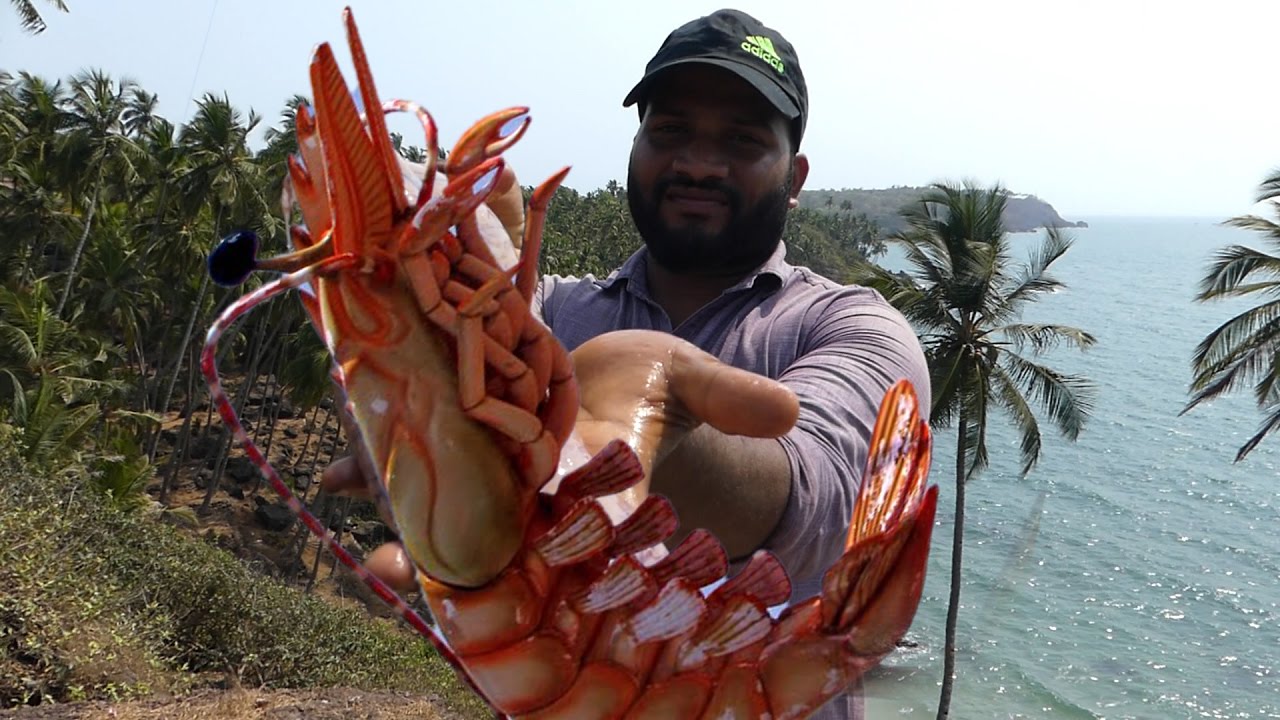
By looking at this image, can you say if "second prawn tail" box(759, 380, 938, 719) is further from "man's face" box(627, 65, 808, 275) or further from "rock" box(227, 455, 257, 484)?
"rock" box(227, 455, 257, 484)

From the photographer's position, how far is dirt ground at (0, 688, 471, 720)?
36.0 ft

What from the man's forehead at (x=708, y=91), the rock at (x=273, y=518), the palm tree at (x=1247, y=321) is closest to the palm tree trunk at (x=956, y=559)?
the palm tree at (x=1247, y=321)

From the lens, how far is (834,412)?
64.5 inches

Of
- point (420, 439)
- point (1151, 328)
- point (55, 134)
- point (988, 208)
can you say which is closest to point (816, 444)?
point (420, 439)

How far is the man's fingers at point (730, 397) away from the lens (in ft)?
3.77

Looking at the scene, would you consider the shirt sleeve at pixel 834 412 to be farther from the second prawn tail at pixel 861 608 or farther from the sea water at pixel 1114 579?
the sea water at pixel 1114 579

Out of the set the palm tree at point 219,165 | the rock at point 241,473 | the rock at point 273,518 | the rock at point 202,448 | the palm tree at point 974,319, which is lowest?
the rock at point 273,518

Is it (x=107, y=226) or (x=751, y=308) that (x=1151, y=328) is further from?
(x=751, y=308)

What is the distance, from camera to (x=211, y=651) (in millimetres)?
15547

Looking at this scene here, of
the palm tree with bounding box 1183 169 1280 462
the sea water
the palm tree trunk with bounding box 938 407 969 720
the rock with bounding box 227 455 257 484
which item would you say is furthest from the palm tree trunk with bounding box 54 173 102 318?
the palm tree with bounding box 1183 169 1280 462

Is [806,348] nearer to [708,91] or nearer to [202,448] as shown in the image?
[708,91]

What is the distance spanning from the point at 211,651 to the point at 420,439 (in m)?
16.4

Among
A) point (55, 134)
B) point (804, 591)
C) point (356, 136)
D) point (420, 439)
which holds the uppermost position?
point (55, 134)

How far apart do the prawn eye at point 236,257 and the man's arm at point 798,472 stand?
0.57 m
